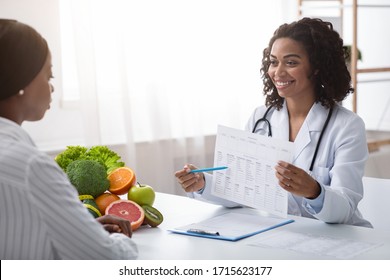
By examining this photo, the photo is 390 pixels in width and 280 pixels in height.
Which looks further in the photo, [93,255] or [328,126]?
[328,126]

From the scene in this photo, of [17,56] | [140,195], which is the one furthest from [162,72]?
[17,56]

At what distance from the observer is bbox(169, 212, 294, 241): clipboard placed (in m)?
1.87

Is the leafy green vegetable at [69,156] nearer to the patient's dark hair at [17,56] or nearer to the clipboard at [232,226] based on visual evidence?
the clipboard at [232,226]

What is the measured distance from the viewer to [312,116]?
7.90 ft

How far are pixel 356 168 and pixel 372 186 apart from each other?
320mm

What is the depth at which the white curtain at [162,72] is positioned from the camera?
363 centimetres

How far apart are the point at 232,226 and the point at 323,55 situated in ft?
2.66

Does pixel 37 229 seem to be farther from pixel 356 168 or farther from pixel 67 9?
pixel 67 9

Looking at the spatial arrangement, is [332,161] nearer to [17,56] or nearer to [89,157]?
[89,157]

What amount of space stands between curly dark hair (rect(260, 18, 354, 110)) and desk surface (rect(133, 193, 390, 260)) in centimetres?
56

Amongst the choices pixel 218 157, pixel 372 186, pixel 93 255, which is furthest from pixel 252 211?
pixel 93 255

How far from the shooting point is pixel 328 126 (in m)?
2.35

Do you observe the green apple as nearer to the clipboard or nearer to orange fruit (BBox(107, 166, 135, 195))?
orange fruit (BBox(107, 166, 135, 195))

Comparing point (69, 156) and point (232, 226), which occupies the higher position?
point (69, 156)
